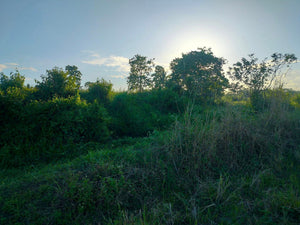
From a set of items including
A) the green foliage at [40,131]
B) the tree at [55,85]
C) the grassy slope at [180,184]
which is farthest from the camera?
the tree at [55,85]

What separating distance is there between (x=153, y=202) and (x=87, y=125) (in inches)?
149

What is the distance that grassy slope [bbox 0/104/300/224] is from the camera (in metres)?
2.61

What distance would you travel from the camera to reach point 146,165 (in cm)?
359

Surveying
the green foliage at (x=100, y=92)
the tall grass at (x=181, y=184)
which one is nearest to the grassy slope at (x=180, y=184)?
the tall grass at (x=181, y=184)

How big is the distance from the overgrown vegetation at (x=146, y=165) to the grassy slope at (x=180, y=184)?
2 cm

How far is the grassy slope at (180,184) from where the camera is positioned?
2.61 meters

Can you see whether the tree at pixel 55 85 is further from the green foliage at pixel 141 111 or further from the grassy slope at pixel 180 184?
the grassy slope at pixel 180 184

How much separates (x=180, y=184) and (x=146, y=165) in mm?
727

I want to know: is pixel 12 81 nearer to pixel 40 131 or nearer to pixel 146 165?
pixel 40 131

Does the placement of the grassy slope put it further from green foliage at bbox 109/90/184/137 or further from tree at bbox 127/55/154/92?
tree at bbox 127/55/154/92

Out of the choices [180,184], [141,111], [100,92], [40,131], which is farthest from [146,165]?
[100,92]

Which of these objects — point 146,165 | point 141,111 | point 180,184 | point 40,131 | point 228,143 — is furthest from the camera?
point 141,111

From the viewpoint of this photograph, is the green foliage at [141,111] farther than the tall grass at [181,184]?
Yes

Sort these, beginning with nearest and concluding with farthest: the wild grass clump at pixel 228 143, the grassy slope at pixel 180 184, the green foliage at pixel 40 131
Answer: the grassy slope at pixel 180 184, the wild grass clump at pixel 228 143, the green foliage at pixel 40 131
